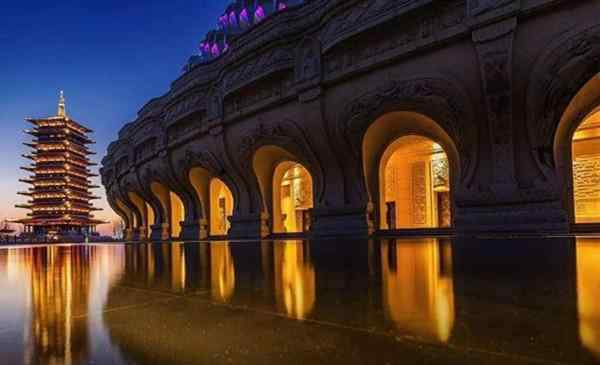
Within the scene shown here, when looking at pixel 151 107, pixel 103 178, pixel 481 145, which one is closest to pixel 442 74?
pixel 481 145

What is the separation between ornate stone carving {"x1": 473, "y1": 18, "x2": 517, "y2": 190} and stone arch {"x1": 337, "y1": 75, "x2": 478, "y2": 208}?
0.46 metres

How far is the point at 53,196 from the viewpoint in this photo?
161 feet

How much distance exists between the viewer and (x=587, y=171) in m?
12.0

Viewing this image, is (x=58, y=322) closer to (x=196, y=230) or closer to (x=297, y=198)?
(x=196, y=230)

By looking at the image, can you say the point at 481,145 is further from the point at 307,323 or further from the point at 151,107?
the point at 151,107

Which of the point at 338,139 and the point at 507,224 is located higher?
the point at 338,139

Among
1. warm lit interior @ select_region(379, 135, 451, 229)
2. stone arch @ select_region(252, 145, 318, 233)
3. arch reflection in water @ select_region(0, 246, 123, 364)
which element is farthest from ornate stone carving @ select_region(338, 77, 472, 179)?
arch reflection in water @ select_region(0, 246, 123, 364)

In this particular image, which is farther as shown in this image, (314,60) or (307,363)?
(314,60)

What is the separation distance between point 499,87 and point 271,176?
28.2 feet

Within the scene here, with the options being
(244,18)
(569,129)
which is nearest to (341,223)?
(569,129)

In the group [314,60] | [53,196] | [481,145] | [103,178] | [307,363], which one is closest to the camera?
[307,363]

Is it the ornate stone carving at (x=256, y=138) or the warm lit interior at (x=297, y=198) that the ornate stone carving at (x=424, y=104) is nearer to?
the ornate stone carving at (x=256, y=138)

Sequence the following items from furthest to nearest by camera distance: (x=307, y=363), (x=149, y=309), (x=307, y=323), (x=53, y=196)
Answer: (x=53, y=196), (x=149, y=309), (x=307, y=323), (x=307, y=363)

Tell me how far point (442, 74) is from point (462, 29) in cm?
99
